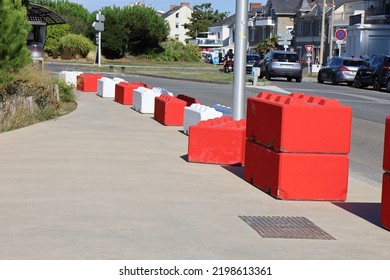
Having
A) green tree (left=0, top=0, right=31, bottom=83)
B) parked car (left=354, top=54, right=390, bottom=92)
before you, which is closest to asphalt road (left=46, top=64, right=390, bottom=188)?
parked car (left=354, top=54, right=390, bottom=92)

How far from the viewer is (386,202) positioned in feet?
27.3

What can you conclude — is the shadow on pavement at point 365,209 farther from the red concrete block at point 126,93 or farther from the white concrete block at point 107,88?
the white concrete block at point 107,88

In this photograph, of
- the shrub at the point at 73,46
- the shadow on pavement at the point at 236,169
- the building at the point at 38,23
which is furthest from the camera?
the shrub at the point at 73,46

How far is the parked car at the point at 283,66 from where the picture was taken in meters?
49.5

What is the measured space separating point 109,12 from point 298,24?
91.2ft

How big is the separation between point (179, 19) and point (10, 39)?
140901 millimetres

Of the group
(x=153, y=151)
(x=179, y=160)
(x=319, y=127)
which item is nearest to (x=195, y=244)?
(x=319, y=127)

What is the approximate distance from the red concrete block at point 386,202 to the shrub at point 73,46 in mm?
68218

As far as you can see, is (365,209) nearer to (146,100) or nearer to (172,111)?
(172,111)

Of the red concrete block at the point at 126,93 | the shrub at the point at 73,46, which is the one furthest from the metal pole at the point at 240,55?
the shrub at the point at 73,46

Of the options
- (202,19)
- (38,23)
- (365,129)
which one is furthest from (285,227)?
(202,19)

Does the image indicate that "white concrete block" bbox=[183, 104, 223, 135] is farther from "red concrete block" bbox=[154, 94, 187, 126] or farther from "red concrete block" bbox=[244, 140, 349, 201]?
"red concrete block" bbox=[244, 140, 349, 201]

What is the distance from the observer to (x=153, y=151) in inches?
549
